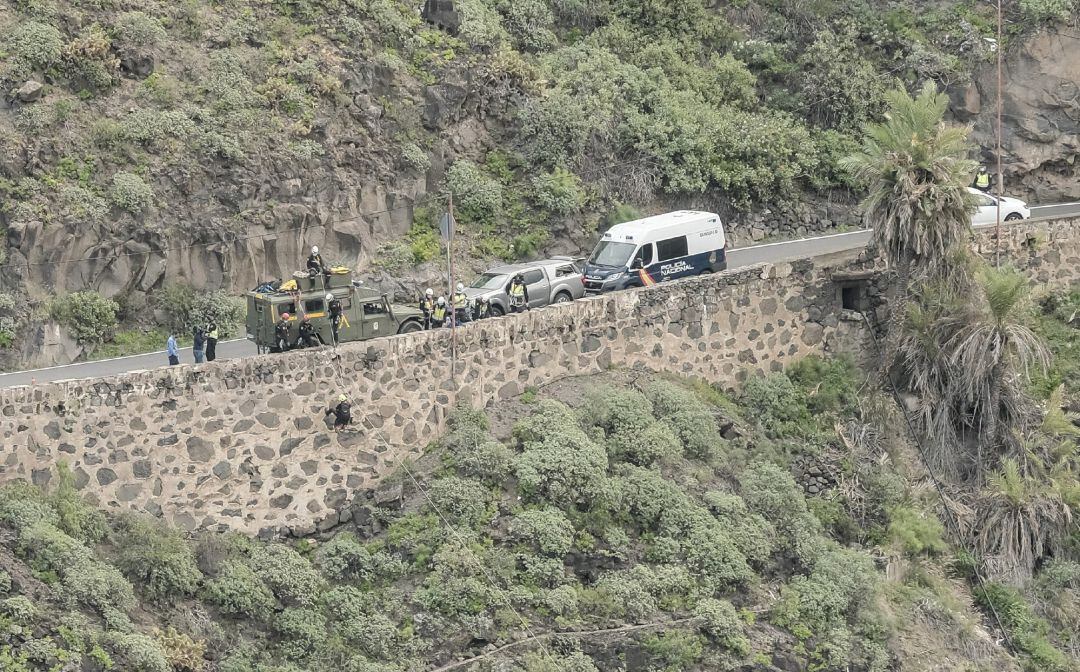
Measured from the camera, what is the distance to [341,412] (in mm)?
32156

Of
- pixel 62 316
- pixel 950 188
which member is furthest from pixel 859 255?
pixel 62 316

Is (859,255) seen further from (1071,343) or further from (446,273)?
→ (446,273)

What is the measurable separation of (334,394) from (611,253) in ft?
32.6

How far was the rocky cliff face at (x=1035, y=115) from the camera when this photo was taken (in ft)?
162

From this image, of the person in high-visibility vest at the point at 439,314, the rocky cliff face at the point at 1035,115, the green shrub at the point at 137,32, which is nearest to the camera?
the person in high-visibility vest at the point at 439,314

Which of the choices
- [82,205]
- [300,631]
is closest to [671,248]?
[82,205]

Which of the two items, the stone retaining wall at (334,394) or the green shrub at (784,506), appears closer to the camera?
the stone retaining wall at (334,394)

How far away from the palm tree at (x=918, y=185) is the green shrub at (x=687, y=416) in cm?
555

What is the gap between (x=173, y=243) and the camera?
40812 millimetres

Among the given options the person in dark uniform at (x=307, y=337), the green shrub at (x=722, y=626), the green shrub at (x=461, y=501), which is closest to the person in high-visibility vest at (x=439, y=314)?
the person in dark uniform at (x=307, y=337)

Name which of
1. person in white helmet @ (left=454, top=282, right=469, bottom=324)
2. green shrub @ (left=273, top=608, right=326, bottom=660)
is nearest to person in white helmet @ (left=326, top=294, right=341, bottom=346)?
person in white helmet @ (left=454, top=282, right=469, bottom=324)

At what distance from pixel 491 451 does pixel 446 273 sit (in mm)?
10982

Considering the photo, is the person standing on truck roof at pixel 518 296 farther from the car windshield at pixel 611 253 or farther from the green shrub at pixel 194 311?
the green shrub at pixel 194 311

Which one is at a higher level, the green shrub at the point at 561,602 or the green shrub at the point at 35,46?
the green shrub at the point at 35,46
